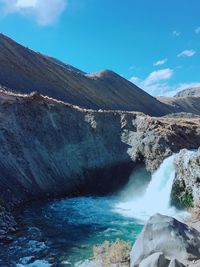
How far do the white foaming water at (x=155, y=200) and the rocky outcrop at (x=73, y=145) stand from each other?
1635 millimetres

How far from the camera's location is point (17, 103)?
3828 centimetres

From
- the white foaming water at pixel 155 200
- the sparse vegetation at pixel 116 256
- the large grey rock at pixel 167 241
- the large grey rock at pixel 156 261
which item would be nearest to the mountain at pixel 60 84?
the white foaming water at pixel 155 200

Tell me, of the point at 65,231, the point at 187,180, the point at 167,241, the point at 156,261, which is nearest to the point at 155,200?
the point at 187,180

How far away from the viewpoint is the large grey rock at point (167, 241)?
50.4 ft

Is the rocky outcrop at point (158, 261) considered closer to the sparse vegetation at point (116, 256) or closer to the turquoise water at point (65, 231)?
the sparse vegetation at point (116, 256)

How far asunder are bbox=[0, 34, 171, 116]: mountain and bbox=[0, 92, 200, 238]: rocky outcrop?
35.3m

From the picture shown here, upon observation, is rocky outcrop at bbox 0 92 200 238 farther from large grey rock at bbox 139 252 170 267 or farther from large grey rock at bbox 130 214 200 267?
large grey rock at bbox 139 252 170 267

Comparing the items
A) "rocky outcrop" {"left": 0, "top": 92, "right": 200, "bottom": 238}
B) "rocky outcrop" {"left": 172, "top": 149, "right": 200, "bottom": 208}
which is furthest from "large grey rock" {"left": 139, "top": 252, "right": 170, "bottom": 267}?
"rocky outcrop" {"left": 0, "top": 92, "right": 200, "bottom": 238}

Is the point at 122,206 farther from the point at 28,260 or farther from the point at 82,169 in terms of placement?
the point at 28,260

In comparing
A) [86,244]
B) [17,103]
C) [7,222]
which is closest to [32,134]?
[17,103]

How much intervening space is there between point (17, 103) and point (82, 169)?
819 cm

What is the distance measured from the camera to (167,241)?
15.6 meters

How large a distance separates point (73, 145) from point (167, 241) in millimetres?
24071

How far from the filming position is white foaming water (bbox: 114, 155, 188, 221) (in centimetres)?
2910
